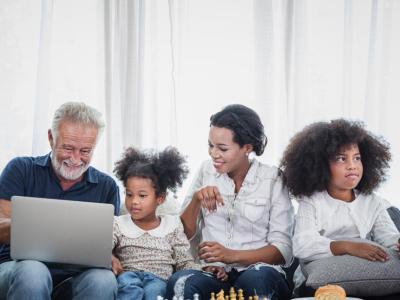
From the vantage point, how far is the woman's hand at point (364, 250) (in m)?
2.28

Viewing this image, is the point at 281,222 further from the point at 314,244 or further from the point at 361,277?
the point at 361,277

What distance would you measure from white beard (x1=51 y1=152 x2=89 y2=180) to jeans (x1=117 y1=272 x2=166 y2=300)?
0.46 metres

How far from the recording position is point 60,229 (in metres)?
2.15

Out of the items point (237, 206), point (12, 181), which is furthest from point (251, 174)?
point (12, 181)

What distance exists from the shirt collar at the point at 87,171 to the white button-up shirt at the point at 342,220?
887 millimetres

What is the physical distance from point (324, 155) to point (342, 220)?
0.29 meters

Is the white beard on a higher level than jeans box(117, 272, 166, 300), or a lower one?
higher

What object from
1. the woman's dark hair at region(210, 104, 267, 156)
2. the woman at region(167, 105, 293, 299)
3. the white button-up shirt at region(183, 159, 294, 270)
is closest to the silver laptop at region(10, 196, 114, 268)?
the woman at region(167, 105, 293, 299)

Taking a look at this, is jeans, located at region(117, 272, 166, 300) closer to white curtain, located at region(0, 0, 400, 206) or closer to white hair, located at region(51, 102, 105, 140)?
white hair, located at region(51, 102, 105, 140)

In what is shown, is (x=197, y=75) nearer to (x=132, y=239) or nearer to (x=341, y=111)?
(x=341, y=111)

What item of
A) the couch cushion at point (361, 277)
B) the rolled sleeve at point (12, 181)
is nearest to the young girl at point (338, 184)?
the couch cushion at point (361, 277)

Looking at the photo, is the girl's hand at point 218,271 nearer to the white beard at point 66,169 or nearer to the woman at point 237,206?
the woman at point 237,206

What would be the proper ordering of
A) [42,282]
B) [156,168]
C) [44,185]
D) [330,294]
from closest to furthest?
[330,294] → [42,282] → [44,185] → [156,168]

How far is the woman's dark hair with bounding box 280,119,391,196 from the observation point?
2.60m
